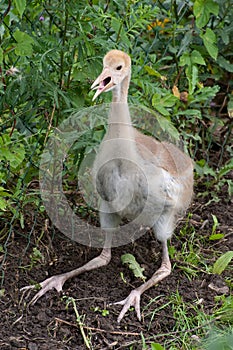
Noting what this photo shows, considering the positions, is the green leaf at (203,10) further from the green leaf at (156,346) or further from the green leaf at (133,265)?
the green leaf at (156,346)

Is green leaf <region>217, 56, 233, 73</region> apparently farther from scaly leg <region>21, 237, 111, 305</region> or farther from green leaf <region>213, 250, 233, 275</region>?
scaly leg <region>21, 237, 111, 305</region>

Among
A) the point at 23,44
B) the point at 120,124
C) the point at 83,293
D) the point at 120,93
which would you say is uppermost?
the point at 23,44

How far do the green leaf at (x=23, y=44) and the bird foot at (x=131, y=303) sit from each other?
1.33 metres

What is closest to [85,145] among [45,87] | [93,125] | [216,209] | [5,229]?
[93,125]

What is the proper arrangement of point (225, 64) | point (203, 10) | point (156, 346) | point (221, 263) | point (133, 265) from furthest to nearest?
point (225, 64) → point (203, 10) → point (221, 263) → point (133, 265) → point (156, 346)

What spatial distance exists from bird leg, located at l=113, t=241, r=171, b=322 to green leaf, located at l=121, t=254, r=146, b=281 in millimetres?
60

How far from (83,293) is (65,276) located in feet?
0.45

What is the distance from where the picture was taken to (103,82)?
353 centimetres

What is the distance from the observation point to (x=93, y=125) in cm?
364

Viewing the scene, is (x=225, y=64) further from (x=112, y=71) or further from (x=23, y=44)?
(x=23, y=44)

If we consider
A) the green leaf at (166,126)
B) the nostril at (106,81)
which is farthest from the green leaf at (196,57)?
the nostril at (106,81)

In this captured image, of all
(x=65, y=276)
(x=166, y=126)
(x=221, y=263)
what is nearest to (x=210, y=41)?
(x=166, y=126)

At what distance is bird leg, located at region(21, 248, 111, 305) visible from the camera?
3.71m

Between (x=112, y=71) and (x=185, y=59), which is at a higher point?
(x=112, y=71)
